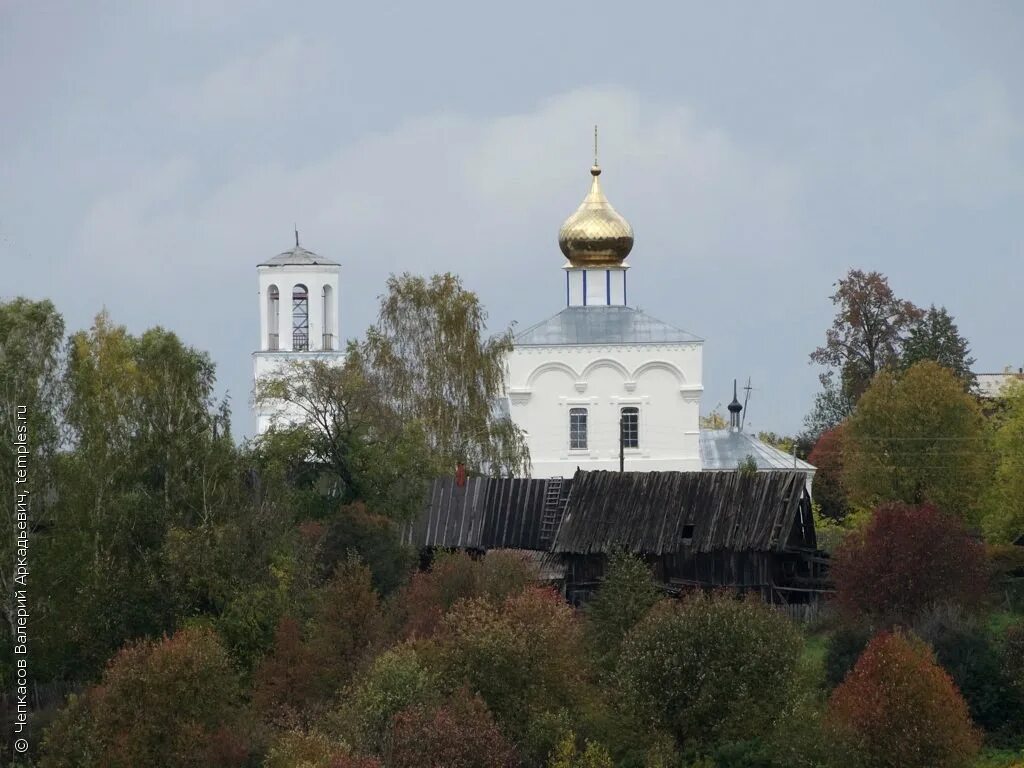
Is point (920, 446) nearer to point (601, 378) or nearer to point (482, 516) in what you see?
point (601, 378)

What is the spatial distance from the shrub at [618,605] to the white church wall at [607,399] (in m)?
15.4

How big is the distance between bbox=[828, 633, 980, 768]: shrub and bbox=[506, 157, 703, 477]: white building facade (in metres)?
21.8

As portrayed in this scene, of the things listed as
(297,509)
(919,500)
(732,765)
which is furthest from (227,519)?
(919,500)

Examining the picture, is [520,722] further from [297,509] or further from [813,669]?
[297,509]

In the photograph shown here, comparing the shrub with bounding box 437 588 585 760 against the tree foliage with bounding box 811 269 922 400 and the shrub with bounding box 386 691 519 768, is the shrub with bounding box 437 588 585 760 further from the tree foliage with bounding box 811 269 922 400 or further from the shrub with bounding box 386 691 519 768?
the tree foliage with bounding box 811 269 922 400

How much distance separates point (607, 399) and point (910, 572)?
16986 millimetres

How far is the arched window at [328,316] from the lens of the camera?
55.3 meters

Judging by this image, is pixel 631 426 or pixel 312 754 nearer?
pixel 312 754

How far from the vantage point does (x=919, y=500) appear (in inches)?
1813

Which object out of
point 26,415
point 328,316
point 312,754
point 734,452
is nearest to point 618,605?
point 312,754

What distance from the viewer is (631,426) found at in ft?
165

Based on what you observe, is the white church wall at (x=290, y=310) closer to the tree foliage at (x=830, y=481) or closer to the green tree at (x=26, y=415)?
Result: the tree foliage at (x=830, y=481)

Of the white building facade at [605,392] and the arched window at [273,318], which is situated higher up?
the arched window at [273,318]

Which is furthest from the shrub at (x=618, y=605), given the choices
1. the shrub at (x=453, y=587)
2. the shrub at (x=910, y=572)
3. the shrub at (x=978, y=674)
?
the shrub at (x=978, y=674)
